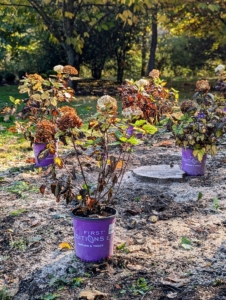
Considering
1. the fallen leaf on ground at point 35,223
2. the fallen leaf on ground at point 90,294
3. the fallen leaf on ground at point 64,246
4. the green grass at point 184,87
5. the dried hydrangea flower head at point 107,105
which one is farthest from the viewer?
the green grass at point 184,87

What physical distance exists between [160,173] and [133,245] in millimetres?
1514

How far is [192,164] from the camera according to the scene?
416 centimetres

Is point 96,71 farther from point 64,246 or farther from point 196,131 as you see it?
point 64,246

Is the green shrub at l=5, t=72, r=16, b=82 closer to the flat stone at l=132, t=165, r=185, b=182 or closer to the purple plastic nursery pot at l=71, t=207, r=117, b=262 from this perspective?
the flat stone at l=132, t=165, r=185, b=182

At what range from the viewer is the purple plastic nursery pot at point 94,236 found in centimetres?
Answer: 246

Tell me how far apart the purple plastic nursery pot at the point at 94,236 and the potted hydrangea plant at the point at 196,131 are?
64.9 inches

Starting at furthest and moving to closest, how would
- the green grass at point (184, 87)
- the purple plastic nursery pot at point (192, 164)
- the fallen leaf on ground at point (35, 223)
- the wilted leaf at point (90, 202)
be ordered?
the green grass at point (184, 87) < the purple plastic nursery pot at point (192, 164) < the fallen leaf on ground at point (35, 223) < the wilted leaf at point (90, 202)

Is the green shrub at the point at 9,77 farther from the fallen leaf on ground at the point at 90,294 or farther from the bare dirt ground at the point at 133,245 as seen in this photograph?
the fallen leaf on ground at the point at 90,294

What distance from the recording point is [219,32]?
14320 mm

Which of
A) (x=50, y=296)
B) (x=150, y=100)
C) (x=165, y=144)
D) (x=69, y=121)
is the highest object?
(x=150, y=100)

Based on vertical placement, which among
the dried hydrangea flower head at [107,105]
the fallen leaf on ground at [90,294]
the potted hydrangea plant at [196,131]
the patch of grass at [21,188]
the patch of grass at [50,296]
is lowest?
the patch of grass at [50,296]

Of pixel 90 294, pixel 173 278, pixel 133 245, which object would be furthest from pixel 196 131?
pixel 90 294

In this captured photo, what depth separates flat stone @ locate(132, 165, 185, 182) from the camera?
4.02 m

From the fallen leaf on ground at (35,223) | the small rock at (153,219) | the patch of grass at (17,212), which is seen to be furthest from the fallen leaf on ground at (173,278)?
the patch of grass at (17,212)
